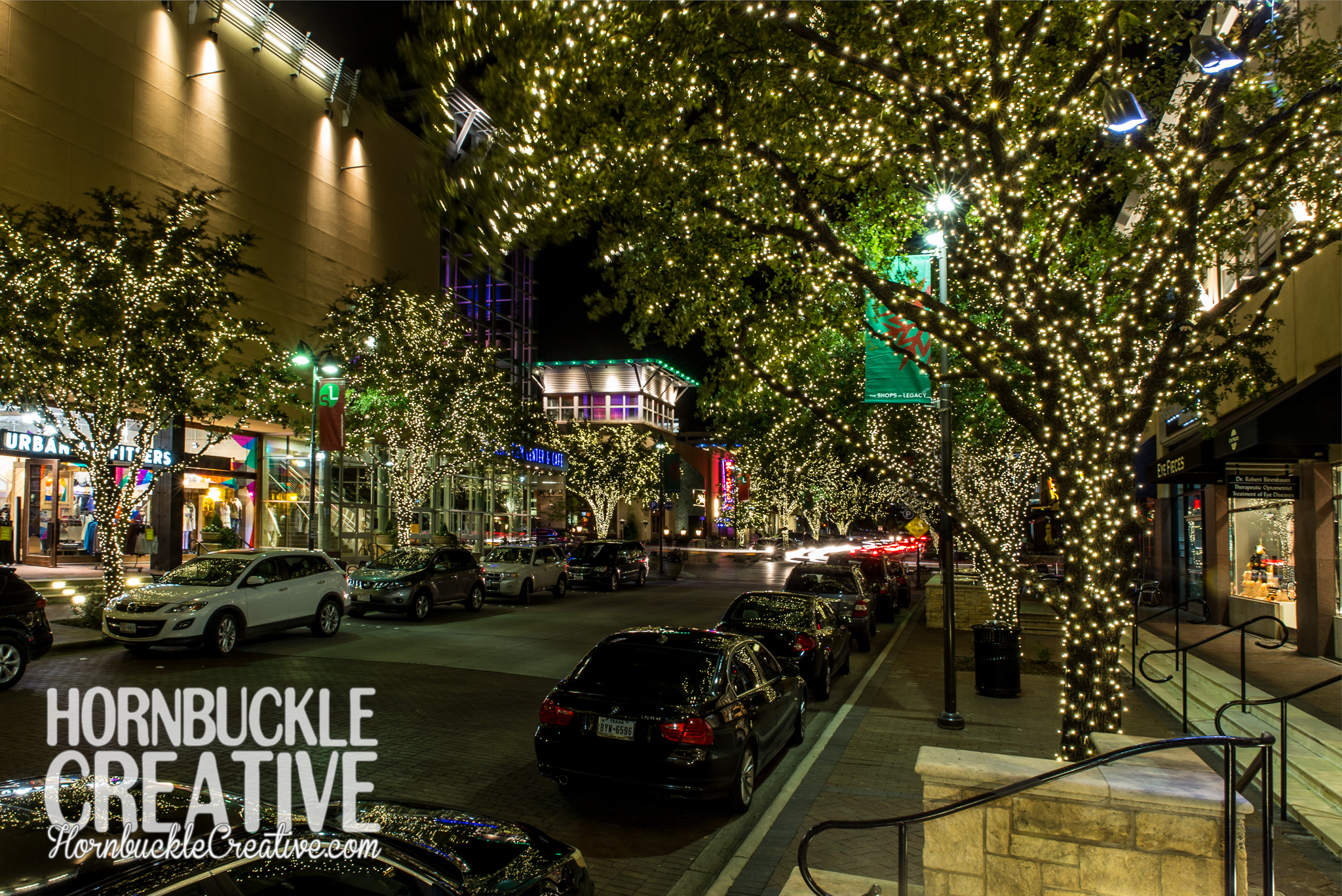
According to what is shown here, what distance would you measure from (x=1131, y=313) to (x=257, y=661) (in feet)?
42.8

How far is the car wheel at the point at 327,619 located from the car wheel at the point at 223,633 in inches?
81.9

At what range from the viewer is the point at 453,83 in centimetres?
787

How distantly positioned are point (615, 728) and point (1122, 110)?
6.52 meters

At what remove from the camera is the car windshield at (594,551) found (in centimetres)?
2992

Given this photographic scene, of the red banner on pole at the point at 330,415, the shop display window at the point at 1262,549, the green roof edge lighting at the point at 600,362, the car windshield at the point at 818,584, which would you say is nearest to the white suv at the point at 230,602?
the red banner on pole at the point at 330,415

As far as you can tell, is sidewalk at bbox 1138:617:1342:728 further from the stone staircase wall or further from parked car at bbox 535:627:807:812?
parked car at bbox 535:627:807:812

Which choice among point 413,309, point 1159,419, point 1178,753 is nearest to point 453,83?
point 1178,753

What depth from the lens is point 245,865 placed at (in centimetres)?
259

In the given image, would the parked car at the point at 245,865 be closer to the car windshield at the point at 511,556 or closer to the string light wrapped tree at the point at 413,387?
the car windshield at the point at 511,556

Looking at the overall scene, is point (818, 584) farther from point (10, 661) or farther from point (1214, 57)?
point (10, 661)

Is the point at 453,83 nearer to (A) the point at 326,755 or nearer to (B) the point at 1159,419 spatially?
(A) the point at 326,755

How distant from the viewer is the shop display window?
16156 millimetres

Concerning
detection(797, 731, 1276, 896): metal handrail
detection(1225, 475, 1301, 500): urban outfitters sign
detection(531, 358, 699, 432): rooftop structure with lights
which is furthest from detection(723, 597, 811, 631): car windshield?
detection(531, 358, 699, 432): rooftop structure with lights

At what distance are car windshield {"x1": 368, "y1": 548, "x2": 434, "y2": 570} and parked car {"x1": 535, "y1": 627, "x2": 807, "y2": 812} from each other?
13298 mm
